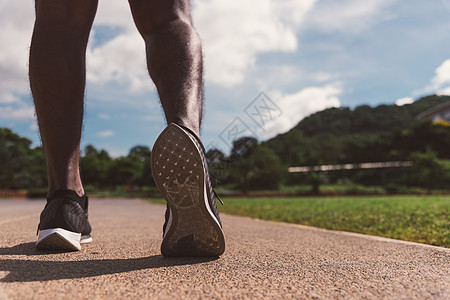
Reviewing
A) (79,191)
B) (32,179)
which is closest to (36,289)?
(79,191)

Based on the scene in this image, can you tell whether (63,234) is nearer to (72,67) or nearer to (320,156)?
(72,67)

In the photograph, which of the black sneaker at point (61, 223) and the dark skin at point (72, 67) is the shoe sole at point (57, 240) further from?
the dark skin at point (72, 67)

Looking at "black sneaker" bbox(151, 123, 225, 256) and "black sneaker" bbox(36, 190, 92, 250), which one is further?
"black sneaker" bbox(36, 190, 92, 250)

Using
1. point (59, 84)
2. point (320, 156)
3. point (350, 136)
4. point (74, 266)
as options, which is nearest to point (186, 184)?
point (74, 266)

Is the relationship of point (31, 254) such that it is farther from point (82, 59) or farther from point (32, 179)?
point (32, 179)

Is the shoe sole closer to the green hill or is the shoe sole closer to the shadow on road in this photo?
the shadow on road

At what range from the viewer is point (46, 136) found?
1206 mm

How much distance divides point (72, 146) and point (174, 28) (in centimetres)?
Result: 57

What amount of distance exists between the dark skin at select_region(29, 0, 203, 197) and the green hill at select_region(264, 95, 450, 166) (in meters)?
28.3

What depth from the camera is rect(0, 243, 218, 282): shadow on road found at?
2.75 feet

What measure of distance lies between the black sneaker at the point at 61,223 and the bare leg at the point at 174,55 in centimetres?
48

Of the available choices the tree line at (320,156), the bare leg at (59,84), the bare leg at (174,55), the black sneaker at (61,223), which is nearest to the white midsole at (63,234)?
the black sneaker at (61,223)

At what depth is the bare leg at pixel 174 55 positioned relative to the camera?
1115 millimetres

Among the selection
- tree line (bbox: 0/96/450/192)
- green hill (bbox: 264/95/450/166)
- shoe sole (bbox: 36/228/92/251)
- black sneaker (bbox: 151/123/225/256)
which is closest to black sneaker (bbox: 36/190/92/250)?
shoe sole (bbox: 36/228/92/251)
